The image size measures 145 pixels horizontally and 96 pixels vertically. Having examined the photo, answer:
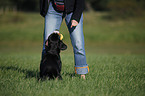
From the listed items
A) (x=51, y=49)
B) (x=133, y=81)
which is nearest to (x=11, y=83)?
(x=51, y=49)

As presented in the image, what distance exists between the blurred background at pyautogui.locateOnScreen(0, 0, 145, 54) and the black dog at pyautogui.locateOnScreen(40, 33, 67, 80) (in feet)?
35.1

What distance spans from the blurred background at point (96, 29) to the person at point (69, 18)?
410 inches

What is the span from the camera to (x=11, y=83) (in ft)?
10.5

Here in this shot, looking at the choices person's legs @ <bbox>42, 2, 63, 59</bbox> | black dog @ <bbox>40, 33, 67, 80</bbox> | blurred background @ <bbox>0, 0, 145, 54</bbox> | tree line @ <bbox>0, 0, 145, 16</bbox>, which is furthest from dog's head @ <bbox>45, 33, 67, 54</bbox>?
tree line @ <bbox>0, 0, 145, 16</bbox>

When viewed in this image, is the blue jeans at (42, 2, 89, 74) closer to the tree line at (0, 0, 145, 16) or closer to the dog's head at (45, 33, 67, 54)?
the dog's head at (45, 33, 67, 54)

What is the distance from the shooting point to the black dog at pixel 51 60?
3076 mm

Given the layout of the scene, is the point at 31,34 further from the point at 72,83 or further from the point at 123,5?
the point at 72,83

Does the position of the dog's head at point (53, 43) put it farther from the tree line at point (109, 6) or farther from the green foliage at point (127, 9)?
the tree line at point (109, 6)

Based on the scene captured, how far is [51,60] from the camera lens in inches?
123

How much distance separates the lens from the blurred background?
52.8 feet

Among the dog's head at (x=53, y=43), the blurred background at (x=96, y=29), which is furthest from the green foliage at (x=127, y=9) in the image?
the dog's head at (x=53, y=43)

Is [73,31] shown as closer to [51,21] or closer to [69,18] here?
[69,18]

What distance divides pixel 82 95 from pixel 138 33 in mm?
19579

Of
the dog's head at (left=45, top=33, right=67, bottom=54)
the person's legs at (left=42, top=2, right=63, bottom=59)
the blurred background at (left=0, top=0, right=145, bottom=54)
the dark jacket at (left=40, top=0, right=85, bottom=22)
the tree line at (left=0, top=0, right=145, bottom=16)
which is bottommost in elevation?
the blurred background at (left=0, top=0, right=145, bottom=54)
